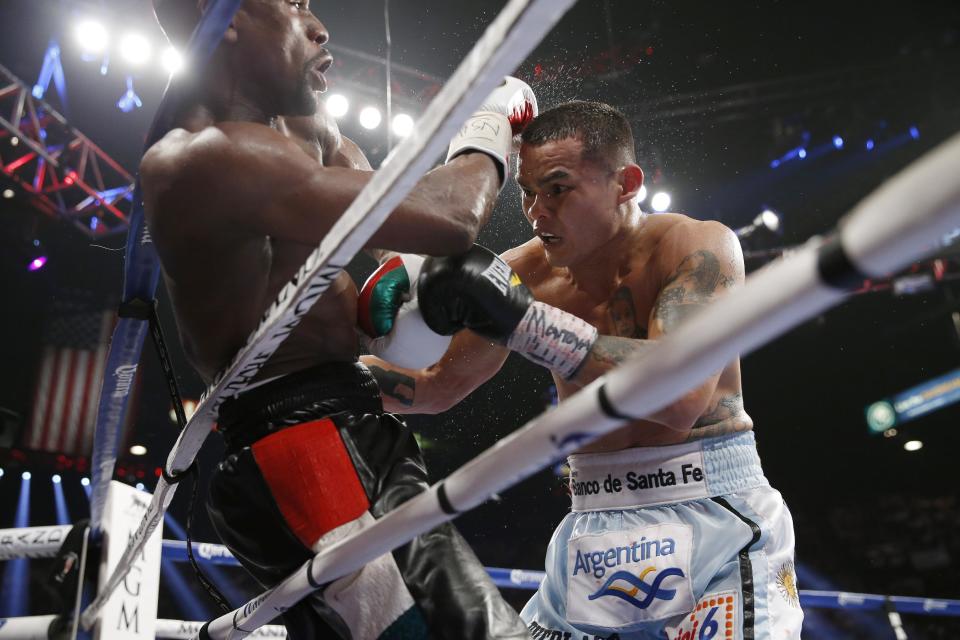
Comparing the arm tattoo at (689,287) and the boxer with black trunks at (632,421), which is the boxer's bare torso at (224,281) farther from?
the arm tattoo at (689,287)

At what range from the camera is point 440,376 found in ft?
6.81

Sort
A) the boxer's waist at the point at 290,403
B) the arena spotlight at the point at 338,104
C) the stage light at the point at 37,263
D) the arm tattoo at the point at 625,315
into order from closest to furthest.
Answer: the boxer's waist at the point at 290,403
the arm tattoo at the point at 625,315
the arena spotlight at the point at 338,104
the stage light at the point at 37,263

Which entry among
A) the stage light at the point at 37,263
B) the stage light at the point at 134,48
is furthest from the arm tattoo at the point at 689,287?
the stage light at the point at 37,263

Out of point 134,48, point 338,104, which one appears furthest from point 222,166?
point 134,48

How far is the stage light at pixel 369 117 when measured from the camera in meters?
5.44

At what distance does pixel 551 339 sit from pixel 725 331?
32.7 inches


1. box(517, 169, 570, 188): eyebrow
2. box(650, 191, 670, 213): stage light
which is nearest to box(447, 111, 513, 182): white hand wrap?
box(517, 169, 570, 188): eyebrow

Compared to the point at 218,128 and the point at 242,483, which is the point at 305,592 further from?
the point at 218,128

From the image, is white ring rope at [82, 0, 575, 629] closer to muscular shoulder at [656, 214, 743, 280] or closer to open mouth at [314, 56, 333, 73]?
open mouth at [314, 56, 333, 73]

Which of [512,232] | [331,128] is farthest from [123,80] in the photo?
[331,128]

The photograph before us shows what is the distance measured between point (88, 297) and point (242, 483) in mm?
7635

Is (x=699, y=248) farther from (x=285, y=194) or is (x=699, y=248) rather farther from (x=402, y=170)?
(x=402, y=170)

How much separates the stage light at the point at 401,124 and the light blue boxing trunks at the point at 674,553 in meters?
4.01

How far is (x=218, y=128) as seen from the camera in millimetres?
1280
